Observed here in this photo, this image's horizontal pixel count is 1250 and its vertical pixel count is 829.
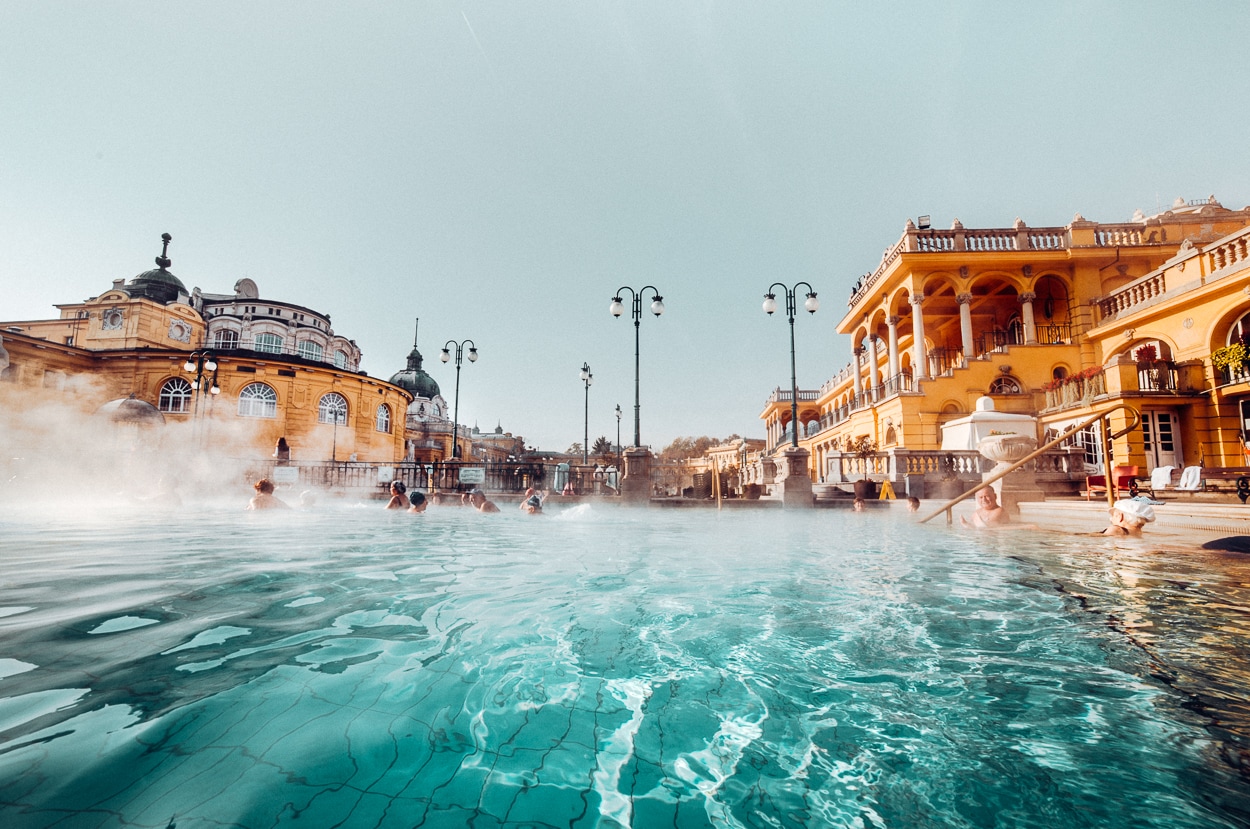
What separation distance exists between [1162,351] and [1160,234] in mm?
8290

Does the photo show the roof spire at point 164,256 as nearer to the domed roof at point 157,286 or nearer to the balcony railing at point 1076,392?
the domed roof at point 157,286

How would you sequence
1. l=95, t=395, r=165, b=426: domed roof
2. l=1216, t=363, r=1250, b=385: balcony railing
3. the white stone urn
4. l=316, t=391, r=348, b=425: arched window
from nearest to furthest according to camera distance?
the white stone urn → l=1216, t=363, r=1250, b=385: balcony railing → l=95, t=395, r=165, b=426: domed roof → l=316, t=391, r=348, b=425: arched window

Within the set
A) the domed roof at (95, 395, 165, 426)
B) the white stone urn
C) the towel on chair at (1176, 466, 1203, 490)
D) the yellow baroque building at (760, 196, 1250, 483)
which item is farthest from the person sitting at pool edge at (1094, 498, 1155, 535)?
the domed roof at (95, 395, 165, 426)

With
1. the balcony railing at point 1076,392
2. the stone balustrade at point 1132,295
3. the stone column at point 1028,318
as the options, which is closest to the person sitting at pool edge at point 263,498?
the balcony railing at point 1076,392

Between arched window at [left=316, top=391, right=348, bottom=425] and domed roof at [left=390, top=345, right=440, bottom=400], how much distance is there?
25.7 meters

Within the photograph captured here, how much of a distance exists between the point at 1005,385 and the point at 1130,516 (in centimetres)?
1734

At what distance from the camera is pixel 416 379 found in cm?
6275

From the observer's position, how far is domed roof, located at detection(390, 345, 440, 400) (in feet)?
204

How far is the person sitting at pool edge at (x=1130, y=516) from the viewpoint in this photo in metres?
7.73

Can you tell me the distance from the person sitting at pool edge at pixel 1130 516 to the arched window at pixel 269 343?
52.3 metres

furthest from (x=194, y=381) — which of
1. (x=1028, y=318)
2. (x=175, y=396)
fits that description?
(x=1028, y=318)

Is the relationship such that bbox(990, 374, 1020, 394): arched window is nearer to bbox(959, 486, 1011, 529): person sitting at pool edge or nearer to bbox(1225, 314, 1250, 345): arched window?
bbox(1225, 314, 1250, 345): arched window

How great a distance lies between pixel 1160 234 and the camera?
2277cm

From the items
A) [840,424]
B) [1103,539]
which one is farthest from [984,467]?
[840,424]
